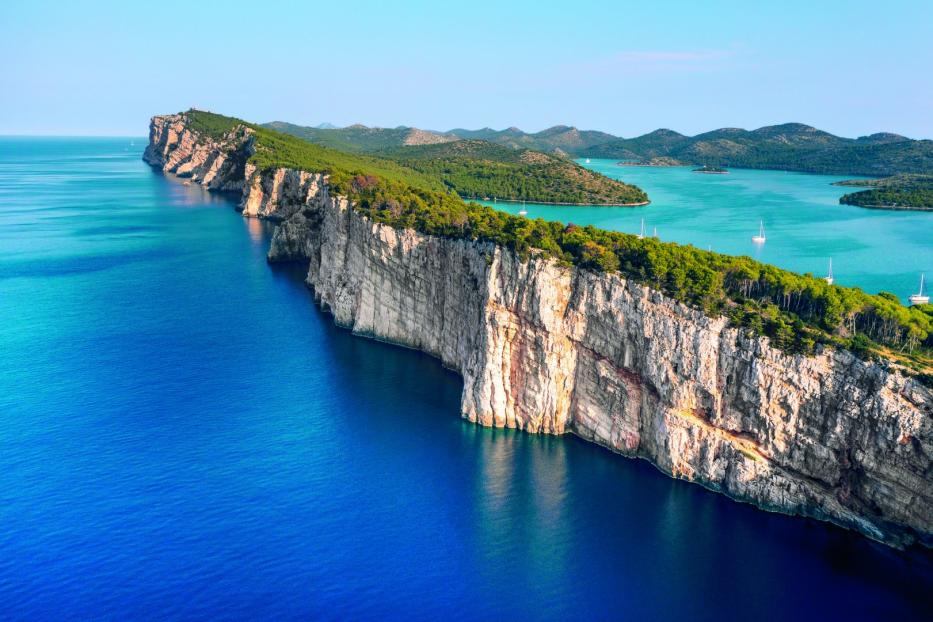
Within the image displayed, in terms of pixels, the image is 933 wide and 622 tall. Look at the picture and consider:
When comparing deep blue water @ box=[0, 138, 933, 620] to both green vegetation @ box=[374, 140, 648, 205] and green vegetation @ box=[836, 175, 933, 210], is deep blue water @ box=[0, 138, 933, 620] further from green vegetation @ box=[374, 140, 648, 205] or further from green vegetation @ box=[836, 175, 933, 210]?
green vegetation @ box=[836, 175, 933, 210]

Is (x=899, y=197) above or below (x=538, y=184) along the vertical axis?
below

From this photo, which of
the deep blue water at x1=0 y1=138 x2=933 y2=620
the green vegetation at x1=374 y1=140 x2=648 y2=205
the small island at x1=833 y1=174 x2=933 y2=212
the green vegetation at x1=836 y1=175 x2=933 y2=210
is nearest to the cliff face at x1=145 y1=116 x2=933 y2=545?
the deep blue water at x1=0 y1=138 x2=933 y2=620

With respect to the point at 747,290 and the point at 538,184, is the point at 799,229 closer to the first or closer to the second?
the point at 538,184

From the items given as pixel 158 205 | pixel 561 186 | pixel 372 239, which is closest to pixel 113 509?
pixel 372 239

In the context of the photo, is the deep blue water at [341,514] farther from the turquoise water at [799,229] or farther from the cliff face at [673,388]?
the turquoise water at [799,229]

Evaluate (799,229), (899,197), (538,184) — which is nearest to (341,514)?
(799,229)

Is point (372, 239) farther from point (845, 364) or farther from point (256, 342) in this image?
point (845, 364)
